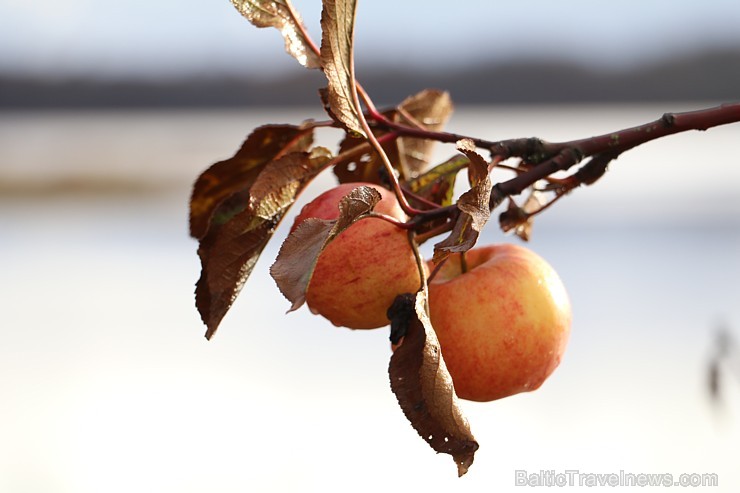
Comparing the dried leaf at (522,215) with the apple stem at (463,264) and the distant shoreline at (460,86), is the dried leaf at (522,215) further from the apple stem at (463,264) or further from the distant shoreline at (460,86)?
the distant shoreline at (460,86)

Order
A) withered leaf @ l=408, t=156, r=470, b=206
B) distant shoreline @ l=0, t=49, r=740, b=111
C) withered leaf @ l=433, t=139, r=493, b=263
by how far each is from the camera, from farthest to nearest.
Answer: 1. distant shoreline @ l=0, t=49, r=740, b=111
2. withered leaf @ l=408, t=156, r=470, b=206
3. withered leaf @ l=433, t=139, r=493, b=263

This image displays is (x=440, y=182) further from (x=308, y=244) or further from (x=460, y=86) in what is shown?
(x=460, y=86)

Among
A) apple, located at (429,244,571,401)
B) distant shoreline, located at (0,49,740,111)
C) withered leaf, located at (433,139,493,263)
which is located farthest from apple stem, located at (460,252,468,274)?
distant shoreline, located at (0,49,740,111)

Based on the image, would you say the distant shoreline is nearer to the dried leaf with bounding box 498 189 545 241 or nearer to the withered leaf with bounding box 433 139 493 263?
the dried leaf with bounding box 498 189 545 241

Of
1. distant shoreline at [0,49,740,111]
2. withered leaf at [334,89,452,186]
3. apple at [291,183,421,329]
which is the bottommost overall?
apple at [291,183,421,329]

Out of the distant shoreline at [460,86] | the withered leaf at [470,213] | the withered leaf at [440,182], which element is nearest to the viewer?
the withered leaf at [470,213]

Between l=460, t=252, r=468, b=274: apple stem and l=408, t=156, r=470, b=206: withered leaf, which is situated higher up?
l=408, t=156, r=470, b=206: withered leaf

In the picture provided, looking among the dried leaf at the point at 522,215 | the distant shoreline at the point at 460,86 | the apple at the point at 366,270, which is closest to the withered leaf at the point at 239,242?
the apple at the point at 366,270
